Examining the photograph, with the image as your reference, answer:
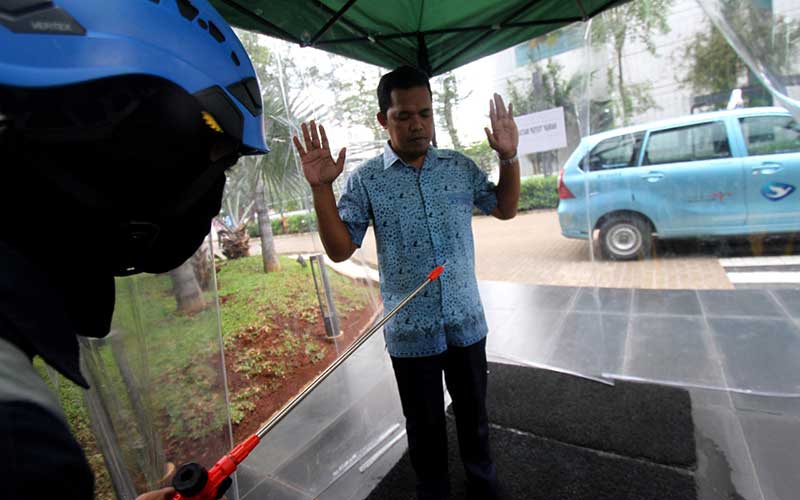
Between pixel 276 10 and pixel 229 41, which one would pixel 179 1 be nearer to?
pixel 229 41

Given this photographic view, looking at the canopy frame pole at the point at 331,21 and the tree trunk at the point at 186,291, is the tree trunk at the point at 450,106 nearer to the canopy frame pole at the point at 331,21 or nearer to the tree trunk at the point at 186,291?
the canopy frame pole at the point at 331,21

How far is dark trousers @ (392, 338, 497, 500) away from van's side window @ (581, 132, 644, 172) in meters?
2.92

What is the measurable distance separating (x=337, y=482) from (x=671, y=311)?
3266 millimetres

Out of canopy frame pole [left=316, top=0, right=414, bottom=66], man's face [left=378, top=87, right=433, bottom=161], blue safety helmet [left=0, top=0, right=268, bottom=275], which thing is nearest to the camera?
blue safety helmet [left=0, top=0, right=268, bottom=275]

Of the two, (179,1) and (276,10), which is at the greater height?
(276,10)

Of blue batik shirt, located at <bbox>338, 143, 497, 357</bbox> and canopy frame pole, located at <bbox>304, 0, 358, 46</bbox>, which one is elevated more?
canopy frame pole, located at <bbox>304, 0, 358, 46</bbox>

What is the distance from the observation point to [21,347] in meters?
0.42

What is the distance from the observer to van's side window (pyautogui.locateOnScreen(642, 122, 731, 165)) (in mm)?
3447

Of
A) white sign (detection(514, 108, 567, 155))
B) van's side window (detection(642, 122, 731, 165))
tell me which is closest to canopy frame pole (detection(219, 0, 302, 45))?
white sign (detection(514, 108, 567, 155))

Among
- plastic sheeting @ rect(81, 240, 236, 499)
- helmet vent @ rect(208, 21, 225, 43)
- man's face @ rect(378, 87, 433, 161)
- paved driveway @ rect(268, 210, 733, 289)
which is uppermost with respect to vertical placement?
helmet vent @ rect(208, 21, 225, 43)

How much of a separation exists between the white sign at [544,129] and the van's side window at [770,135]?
169cm

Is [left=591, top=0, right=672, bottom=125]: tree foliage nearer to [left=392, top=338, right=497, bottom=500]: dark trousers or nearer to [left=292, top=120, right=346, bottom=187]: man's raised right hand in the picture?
[left=292, top=120, right=346, bottom=187]: man's raised right hand

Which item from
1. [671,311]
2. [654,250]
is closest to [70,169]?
[671,311]

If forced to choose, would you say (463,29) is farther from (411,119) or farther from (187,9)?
(187,9)
